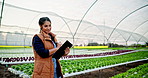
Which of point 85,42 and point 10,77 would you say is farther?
point 85,42

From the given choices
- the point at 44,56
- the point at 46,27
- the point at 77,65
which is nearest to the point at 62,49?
the point at 44,56

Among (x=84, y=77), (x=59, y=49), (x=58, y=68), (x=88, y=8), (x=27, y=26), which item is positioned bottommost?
(x=84, y=77)

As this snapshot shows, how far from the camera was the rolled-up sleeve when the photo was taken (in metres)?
1.46

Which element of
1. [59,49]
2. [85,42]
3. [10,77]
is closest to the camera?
[59,49]

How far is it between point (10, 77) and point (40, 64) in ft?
13.7

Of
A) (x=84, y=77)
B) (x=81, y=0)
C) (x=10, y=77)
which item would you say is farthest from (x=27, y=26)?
(x=84, y=77)

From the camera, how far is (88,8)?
8.98 meters

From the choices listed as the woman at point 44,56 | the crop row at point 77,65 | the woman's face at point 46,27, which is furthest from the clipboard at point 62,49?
the crop row at point 77,65

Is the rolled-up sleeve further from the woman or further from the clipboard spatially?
the clipboard

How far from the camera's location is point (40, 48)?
1.46 meters

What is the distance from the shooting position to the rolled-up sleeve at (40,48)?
1.46 metres

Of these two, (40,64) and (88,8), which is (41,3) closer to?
(88,8)

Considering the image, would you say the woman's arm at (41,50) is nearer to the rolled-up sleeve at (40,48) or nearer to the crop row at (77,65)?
the rolled-up sleeve at (40,48)

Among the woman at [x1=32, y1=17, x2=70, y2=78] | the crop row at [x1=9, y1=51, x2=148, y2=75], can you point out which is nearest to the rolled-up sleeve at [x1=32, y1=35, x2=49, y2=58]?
the woman at [x1=32, y1=17, x2=70, y2=78]
